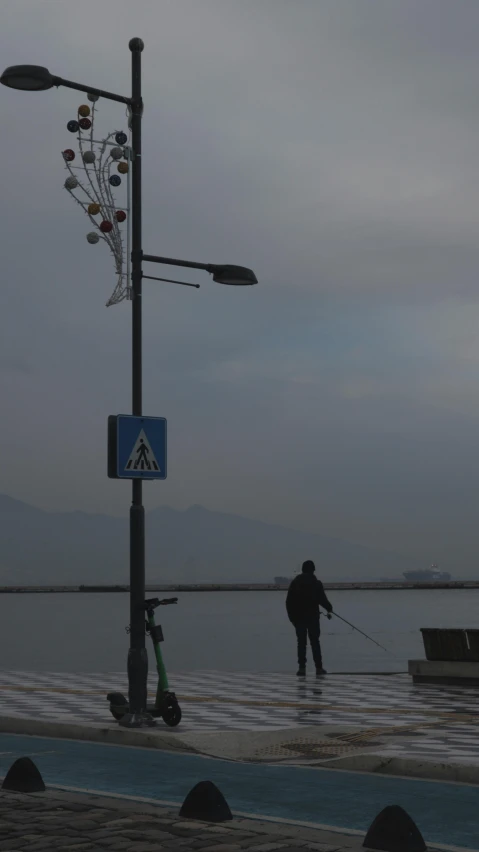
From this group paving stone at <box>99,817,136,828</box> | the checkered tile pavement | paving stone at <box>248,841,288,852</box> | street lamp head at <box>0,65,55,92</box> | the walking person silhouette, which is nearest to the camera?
paving stone at <box>248,841,288,852</box>

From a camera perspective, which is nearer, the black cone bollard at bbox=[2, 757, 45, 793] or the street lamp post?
the black cone bollard at bbox=[2, 757, 45, 793]

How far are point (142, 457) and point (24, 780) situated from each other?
4.70 metres

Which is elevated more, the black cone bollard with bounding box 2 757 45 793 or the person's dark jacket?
the person's dark jacket

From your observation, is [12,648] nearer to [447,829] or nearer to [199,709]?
[199,709]

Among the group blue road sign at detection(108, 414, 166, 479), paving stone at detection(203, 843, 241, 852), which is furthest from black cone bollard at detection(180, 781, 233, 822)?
blue road sign at detection(108, 414, 166, 479)

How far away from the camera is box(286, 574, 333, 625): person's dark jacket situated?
861 inches

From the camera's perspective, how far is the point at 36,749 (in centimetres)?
1176

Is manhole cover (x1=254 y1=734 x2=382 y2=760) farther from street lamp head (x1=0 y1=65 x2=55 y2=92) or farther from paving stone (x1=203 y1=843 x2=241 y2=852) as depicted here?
street lamp head (x1=0 y1=65 x2=55 y2=92)

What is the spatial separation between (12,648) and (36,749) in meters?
54.8

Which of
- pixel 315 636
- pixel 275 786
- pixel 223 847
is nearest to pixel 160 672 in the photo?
pixel 275 786

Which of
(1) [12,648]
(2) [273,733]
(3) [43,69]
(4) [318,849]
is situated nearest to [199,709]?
(2) [273,733]

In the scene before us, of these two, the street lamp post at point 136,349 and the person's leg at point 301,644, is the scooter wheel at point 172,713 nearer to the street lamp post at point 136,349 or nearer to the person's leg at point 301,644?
the street lamp post at point 136,349

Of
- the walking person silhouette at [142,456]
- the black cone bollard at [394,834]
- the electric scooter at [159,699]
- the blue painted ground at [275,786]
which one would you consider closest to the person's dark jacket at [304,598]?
the electric scooter at [159,699]

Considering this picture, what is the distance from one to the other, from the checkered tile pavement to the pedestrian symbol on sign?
2.48 metres
